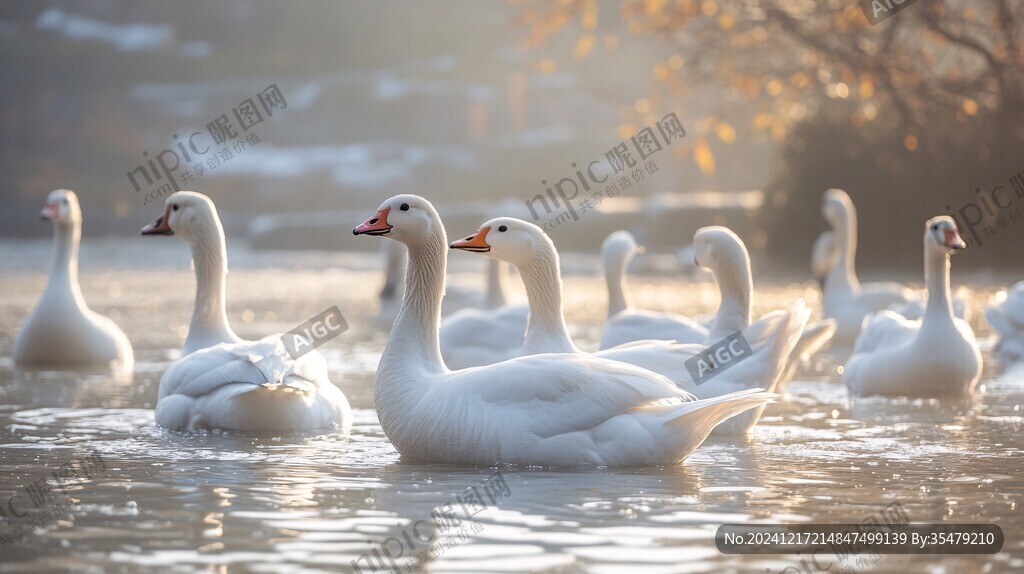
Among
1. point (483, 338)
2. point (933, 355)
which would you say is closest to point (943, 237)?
point (933, 355)

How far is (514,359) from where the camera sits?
7.47 metres

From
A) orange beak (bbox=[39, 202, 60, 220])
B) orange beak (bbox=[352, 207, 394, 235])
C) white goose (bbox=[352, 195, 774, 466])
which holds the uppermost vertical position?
orange beak (bbox=[39, 202, 60, 220])

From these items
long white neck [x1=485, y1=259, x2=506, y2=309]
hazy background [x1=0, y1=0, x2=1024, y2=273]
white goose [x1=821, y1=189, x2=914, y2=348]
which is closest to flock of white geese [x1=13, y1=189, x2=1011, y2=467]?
white goose [x1=821, y1=189, x2=914, y2=348]

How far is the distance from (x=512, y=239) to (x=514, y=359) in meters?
1.53

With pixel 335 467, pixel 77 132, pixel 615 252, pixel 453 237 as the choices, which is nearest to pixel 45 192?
pixel 77 132

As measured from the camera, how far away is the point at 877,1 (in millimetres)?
16812

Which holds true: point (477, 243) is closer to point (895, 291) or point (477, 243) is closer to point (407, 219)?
point (407, 219)

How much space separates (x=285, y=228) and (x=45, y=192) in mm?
16852

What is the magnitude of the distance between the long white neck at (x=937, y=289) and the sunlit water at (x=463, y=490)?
67 cm

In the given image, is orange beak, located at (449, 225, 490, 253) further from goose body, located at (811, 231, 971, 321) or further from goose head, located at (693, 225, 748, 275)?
goose body, located at (811, 231, 971, 321)

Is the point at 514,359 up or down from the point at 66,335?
down

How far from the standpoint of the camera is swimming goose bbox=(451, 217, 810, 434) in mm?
8828

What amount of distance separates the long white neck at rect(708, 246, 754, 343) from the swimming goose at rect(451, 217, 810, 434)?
425mm

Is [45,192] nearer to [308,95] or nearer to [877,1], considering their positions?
[308,95]
